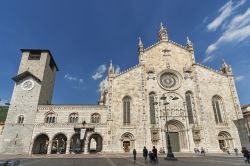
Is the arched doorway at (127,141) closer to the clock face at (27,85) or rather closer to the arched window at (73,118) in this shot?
the arched window at (73,118)

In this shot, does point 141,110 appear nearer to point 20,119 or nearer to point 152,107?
point 152,107

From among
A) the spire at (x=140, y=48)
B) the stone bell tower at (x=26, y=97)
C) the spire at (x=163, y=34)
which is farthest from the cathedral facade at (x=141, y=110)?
the spire at (x=163, y=34)

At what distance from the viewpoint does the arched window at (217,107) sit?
3309 cm

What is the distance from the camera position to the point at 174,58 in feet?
120

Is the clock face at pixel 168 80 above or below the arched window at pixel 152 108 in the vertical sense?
above

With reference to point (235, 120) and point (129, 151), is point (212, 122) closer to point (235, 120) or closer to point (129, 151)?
point (235, 120)

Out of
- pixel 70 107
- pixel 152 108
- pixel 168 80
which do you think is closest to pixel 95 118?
pixel 70 107

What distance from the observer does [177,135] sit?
105 feet

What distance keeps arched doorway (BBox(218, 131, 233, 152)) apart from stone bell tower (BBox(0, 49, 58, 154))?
110 feet

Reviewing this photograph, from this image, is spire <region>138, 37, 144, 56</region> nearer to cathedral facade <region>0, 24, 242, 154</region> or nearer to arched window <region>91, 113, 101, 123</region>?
cathedral facade <region>0, 24, 242, 154</region>

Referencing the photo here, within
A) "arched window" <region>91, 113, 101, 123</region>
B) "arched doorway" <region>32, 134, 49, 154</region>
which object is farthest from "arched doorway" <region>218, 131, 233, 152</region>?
"arched doorway" <region>32, 134, 49, 154</region>

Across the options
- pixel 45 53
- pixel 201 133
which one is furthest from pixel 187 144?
pixel 45 53

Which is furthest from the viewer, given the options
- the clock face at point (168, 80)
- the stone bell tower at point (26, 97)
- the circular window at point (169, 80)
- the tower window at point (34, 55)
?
the tower window at point (34, 55)

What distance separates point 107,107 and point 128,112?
400cm
